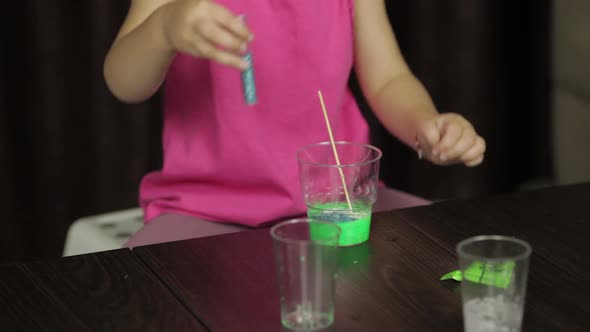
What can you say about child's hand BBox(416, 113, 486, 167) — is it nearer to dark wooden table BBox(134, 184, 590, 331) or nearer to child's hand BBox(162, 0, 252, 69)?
dark wooden table BBox(134, 184, 590, 331)

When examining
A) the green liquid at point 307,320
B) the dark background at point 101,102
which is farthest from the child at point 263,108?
the dark background at point 101,102

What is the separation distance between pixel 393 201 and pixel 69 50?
1.01 meters

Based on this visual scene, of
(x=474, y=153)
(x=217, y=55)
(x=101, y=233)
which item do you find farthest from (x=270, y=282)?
(x=101, y=233)

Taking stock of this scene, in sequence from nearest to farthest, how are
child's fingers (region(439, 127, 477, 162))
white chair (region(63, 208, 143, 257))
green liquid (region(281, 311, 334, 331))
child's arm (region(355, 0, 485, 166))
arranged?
1. green liquid (region(281, 311, 334, 331))
2. child's fingers (region(439, 127, 477, 162))
3. child's arm (region(355, 0, 485, 166))
4. white chair (region(63, 208, 143, 257))

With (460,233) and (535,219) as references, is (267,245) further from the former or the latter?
(535,219)

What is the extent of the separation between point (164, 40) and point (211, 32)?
199 millimetres

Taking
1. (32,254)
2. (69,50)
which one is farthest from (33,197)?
(69,50)

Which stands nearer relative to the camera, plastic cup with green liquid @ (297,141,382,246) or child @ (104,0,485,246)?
plastic cup with green liquid @ (297,141,382,246)

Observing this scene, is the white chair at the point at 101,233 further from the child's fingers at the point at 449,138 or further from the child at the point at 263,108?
the child's fingers at the point at 449,138

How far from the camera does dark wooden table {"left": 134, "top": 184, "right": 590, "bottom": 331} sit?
0.89 m

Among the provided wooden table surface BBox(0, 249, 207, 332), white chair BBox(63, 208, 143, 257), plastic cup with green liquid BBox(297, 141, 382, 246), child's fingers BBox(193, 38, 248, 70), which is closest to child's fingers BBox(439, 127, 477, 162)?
plastic cup with green liquid BBox(297, 141, 382, 246)

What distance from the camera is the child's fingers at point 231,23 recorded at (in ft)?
3.37

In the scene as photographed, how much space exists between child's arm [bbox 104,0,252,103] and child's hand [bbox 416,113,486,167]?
319 millimetres

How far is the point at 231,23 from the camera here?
3.38ft
